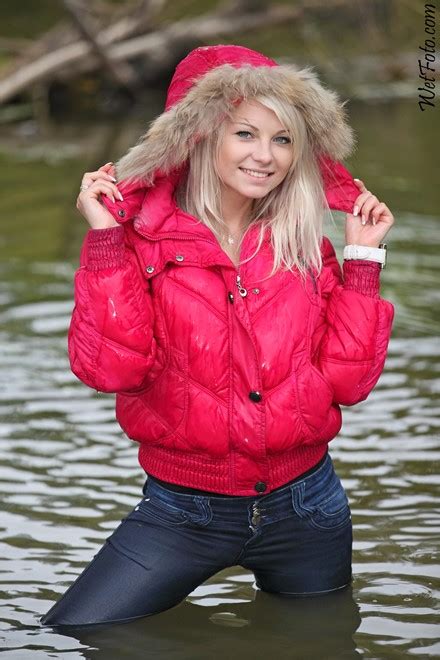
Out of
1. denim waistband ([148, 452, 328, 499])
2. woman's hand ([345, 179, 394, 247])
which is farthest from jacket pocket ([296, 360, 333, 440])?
woman's hand ([345, 179, 394, 247])

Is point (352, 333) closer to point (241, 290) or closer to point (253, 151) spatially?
point (241, 290)

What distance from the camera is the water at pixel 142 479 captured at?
3.42 meters

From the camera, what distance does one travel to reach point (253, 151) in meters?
3.21

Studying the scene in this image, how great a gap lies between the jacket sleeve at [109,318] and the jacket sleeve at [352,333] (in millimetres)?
471

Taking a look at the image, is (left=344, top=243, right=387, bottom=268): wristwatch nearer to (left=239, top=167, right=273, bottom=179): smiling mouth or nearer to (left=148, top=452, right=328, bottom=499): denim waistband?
(left=239, top=167, right=273, bottom=179): smiling mouth

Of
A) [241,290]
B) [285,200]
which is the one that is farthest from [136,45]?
[241,290]

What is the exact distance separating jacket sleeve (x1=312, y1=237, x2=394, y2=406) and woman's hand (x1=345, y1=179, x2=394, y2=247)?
0.25 feet

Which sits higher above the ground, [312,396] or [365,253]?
[365,253]

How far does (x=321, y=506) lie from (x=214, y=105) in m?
1.08

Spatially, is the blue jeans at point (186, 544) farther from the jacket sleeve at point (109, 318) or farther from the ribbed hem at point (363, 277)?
A: the ribbed hem at point (363, 277)

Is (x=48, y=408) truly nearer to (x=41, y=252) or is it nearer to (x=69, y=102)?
(x=41, y=252)

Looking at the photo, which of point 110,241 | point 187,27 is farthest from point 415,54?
point 110,241

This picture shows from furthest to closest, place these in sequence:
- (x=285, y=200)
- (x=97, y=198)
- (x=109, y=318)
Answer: (x=285, y=200) < (x=97, y=198) < (x=109, y=318)

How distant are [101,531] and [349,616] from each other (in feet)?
3.40
